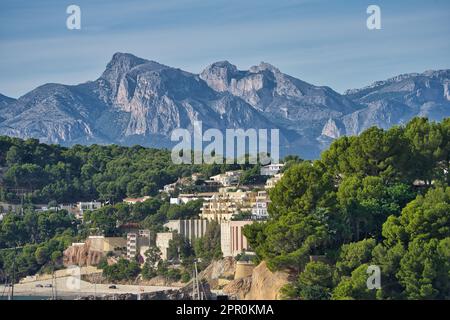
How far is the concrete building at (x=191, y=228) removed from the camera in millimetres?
41719

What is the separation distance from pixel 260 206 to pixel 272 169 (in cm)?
880

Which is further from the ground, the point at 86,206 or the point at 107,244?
the point at 86,206

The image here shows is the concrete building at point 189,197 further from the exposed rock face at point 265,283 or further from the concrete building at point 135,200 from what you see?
the exposed rock face at point 265,283

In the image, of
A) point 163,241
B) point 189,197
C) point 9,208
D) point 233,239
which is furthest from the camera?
point 9,208

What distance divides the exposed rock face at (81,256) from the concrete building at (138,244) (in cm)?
89

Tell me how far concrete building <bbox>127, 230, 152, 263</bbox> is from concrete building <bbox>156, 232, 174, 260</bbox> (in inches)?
11.5

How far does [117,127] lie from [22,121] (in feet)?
66.8

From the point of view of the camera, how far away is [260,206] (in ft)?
140

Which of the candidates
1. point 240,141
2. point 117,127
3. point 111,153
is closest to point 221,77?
point 117,127

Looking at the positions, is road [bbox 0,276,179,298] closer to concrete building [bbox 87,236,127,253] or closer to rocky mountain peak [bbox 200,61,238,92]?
concrete building [bbox 87,236,127,253]

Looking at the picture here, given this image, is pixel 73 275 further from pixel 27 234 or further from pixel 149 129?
pixel 149 129

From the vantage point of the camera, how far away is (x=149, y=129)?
13550 centimetres

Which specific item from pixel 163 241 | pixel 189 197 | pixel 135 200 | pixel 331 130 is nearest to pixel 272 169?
pixel 189 197

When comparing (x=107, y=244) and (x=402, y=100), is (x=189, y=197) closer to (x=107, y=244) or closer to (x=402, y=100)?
(x=107, y=244)
